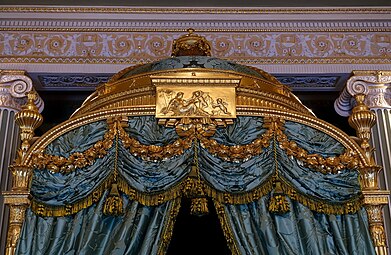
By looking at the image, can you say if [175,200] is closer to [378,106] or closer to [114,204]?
[114,204]

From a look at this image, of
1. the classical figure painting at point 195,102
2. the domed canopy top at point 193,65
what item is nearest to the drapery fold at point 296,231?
the classical figure painting at point 195,102

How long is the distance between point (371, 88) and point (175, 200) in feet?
7.35

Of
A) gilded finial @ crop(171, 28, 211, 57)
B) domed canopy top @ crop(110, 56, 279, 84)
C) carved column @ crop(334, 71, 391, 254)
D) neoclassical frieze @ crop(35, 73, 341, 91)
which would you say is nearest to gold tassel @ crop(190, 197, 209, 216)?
domed canopy top @ crop(110, 56, 279, 84)

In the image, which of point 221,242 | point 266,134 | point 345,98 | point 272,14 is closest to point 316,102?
point 345,98

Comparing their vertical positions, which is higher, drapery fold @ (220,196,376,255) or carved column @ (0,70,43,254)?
carved column @ (0,70,43,254)

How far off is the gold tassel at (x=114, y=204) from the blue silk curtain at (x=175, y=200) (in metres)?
0.05

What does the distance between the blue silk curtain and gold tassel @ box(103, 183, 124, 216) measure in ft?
0.15

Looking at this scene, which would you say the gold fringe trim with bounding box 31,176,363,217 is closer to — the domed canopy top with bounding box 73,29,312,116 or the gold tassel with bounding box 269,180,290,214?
the gold tassel with bounding box 269,180,290,214

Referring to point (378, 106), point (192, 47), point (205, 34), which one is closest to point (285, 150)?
point (192, 47)

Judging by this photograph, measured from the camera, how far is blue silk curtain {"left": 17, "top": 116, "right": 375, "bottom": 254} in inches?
101

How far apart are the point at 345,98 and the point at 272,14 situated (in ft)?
2.83

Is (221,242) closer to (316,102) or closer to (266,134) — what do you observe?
(266,134)

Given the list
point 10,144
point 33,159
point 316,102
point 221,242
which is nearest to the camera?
point 33,159

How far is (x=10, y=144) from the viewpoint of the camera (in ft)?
13.5
